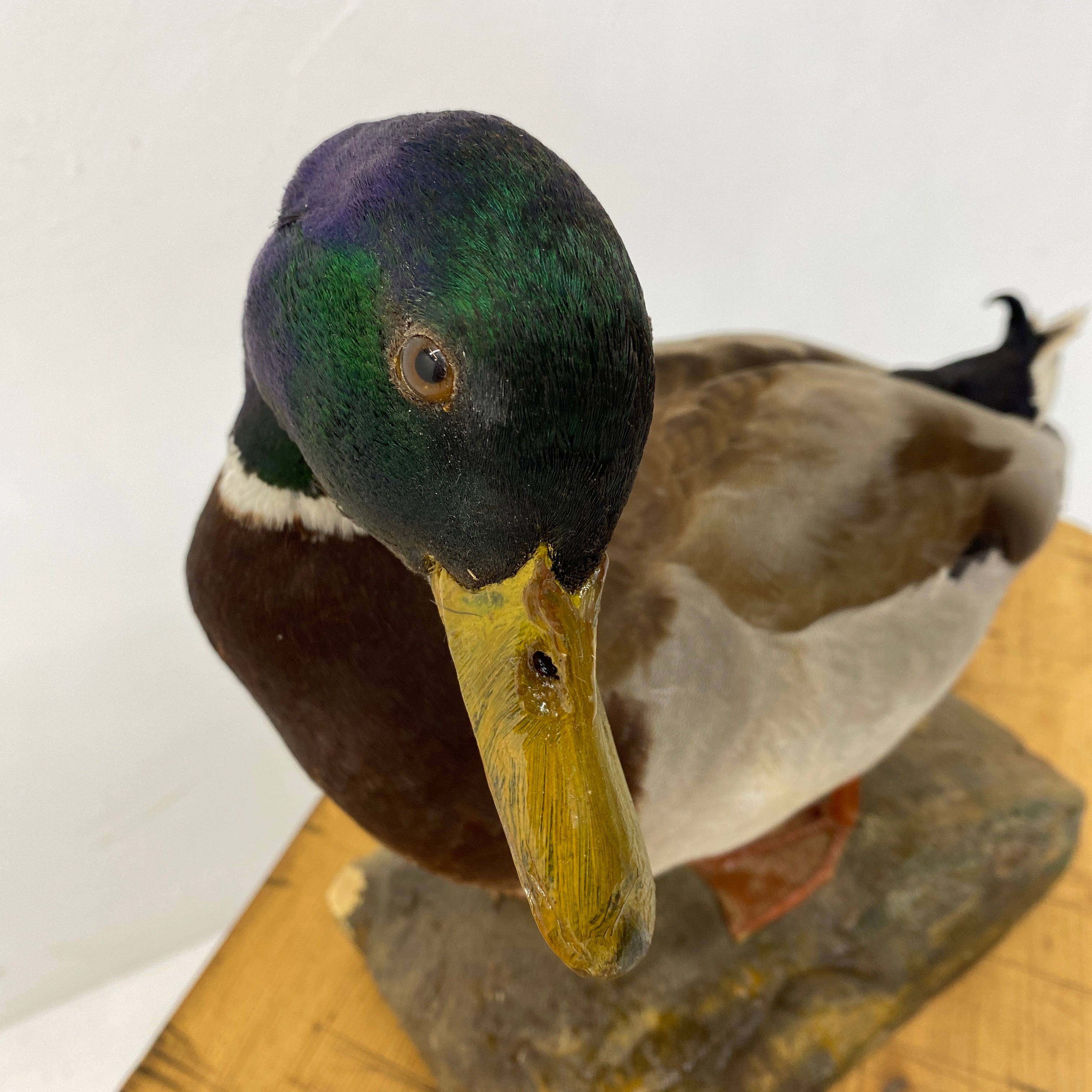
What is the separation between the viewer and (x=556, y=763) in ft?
1.53

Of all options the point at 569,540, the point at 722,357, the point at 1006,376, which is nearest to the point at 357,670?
the point at 569,540

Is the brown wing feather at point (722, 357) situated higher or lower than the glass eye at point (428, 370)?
lower

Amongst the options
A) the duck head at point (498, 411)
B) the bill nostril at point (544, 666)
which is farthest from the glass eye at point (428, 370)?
the bill nostril at point (544, 666)

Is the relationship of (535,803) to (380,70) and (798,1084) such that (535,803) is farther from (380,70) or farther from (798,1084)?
(380,70)

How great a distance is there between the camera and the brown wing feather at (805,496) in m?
0.75

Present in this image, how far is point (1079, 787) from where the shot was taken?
3.53 ft

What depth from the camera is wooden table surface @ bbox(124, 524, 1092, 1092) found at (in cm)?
96

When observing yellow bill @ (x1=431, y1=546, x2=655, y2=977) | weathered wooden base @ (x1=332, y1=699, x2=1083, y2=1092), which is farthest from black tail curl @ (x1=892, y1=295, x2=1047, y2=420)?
yellow bill @ (x1=431, y1=546, x2=655, y2=977)

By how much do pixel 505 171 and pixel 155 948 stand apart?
1.39 m

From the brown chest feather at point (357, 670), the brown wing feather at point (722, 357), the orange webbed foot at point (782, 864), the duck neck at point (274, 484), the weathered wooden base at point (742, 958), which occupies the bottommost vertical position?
the weathered wooden base at point (742, 958)

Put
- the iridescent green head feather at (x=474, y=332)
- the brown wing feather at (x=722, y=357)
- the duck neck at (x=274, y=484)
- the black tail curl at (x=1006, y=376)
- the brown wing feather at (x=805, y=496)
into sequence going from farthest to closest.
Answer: the black tail curl at (x=1006, y=376) → the brown wing feather at (x=722, y=357) → the brown wing feather at (x=805, y=496) → the duck neck at (x=274, y=484) → the iridescent green head feather at (x=474, y=332)

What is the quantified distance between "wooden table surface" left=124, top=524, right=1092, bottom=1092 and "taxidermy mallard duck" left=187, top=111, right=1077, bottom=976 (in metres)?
0.19

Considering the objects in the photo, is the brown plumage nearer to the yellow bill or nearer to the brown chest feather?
the brown chest feather

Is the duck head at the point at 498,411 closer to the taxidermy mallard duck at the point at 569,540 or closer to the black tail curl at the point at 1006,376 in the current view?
the taxidermy mallard duck at the point at 569,540
